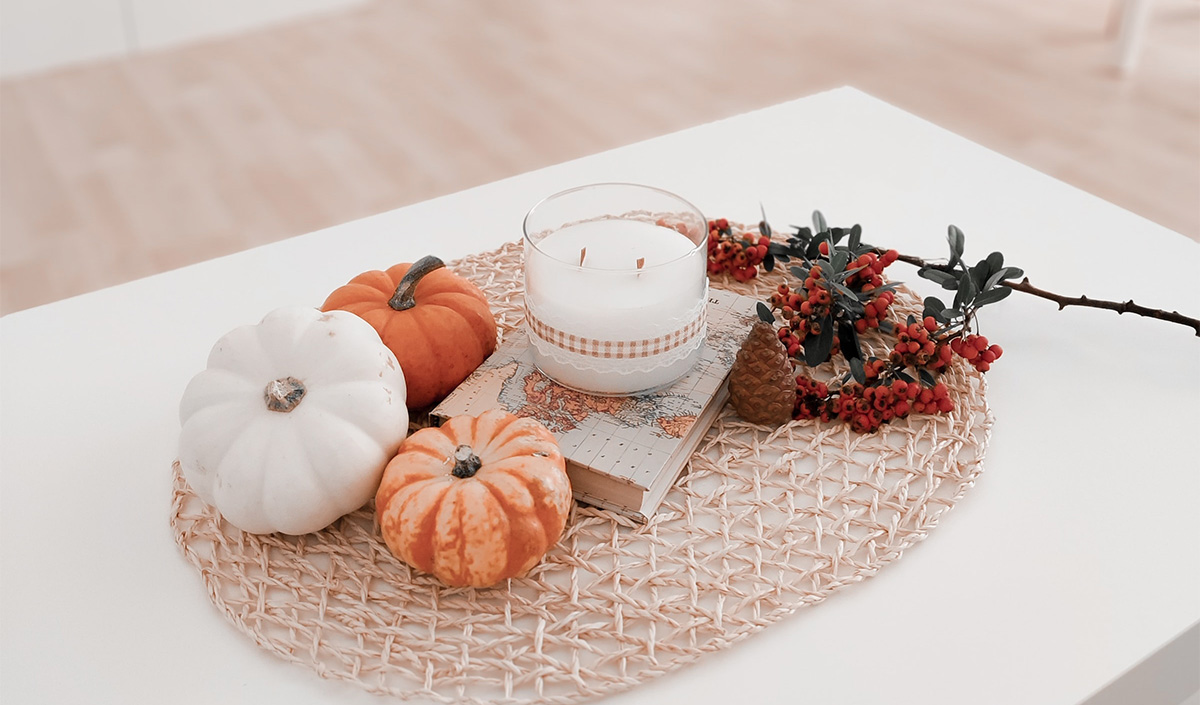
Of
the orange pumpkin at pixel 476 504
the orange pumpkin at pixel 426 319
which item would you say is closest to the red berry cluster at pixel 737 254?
the orange pumpkin at pixel 426 319

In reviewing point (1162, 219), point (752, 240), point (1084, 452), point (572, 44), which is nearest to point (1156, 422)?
point (1084, 452)

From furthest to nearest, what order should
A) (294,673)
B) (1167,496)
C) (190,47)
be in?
1. (190,47)
2. (1167,496)
3. (294,673)

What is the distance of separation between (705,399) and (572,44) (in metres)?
2.59

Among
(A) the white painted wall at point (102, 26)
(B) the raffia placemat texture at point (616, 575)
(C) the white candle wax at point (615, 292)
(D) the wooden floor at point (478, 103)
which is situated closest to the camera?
(B) the raffia placemat texture at point (616, 575)

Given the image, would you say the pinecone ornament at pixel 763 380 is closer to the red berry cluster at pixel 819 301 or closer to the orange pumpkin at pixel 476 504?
the red berry cluster at pixel 819 301

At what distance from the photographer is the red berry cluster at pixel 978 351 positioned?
2.82ft

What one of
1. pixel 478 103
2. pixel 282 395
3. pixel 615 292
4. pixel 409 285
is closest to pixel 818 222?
pixel 615 292

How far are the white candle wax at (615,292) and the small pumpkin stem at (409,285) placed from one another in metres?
0.09

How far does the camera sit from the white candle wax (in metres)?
0.77

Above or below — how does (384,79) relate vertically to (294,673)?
below

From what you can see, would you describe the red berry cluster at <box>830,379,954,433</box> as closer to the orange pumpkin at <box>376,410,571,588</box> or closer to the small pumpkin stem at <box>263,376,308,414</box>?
the orange pumpkin at <box>376,410,571,588</box>

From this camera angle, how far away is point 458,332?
825 mm

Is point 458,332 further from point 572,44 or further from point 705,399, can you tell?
point 572,44

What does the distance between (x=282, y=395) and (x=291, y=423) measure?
0.07ft
